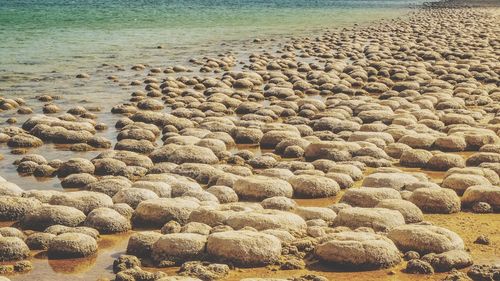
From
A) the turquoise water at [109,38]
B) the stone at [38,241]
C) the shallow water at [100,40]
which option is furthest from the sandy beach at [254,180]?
the turquoise water at [109,38]

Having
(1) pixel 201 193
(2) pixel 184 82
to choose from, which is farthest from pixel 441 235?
(2) pixel 184 82

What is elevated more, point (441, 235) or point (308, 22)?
point (441, 235)

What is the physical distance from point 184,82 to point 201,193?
27.0 feet

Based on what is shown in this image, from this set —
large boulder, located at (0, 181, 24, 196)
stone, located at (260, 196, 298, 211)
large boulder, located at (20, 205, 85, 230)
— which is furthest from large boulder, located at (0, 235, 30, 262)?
stone, located at (260, 196, 298, 211)

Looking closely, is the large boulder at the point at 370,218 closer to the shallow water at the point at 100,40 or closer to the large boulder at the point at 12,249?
the large boulder at the point at 12,249

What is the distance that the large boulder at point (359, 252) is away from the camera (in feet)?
15.3

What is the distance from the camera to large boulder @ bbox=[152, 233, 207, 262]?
4.80 m

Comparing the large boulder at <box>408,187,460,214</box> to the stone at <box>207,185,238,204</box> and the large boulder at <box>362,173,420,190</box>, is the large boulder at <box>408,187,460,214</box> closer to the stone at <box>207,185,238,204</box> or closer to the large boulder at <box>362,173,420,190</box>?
the large boulder at <box>362,173,420,190</box>

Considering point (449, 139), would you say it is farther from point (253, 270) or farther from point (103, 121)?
point (103, 121)

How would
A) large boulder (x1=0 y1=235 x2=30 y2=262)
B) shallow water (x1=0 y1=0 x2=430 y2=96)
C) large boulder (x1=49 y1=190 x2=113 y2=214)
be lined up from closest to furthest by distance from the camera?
large boulder (x1=0 y1=235 x2=30 y2=262) → large boulder (x1=49 y1=190 x2=113 y2=214) → shallow water (x1=0 y1=0 x2=430 y2=96)

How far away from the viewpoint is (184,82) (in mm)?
14102

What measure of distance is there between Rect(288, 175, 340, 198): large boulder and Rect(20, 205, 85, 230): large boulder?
1.83 m

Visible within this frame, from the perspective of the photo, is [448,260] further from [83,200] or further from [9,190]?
[9,190]

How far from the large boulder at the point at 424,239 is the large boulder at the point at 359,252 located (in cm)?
13
